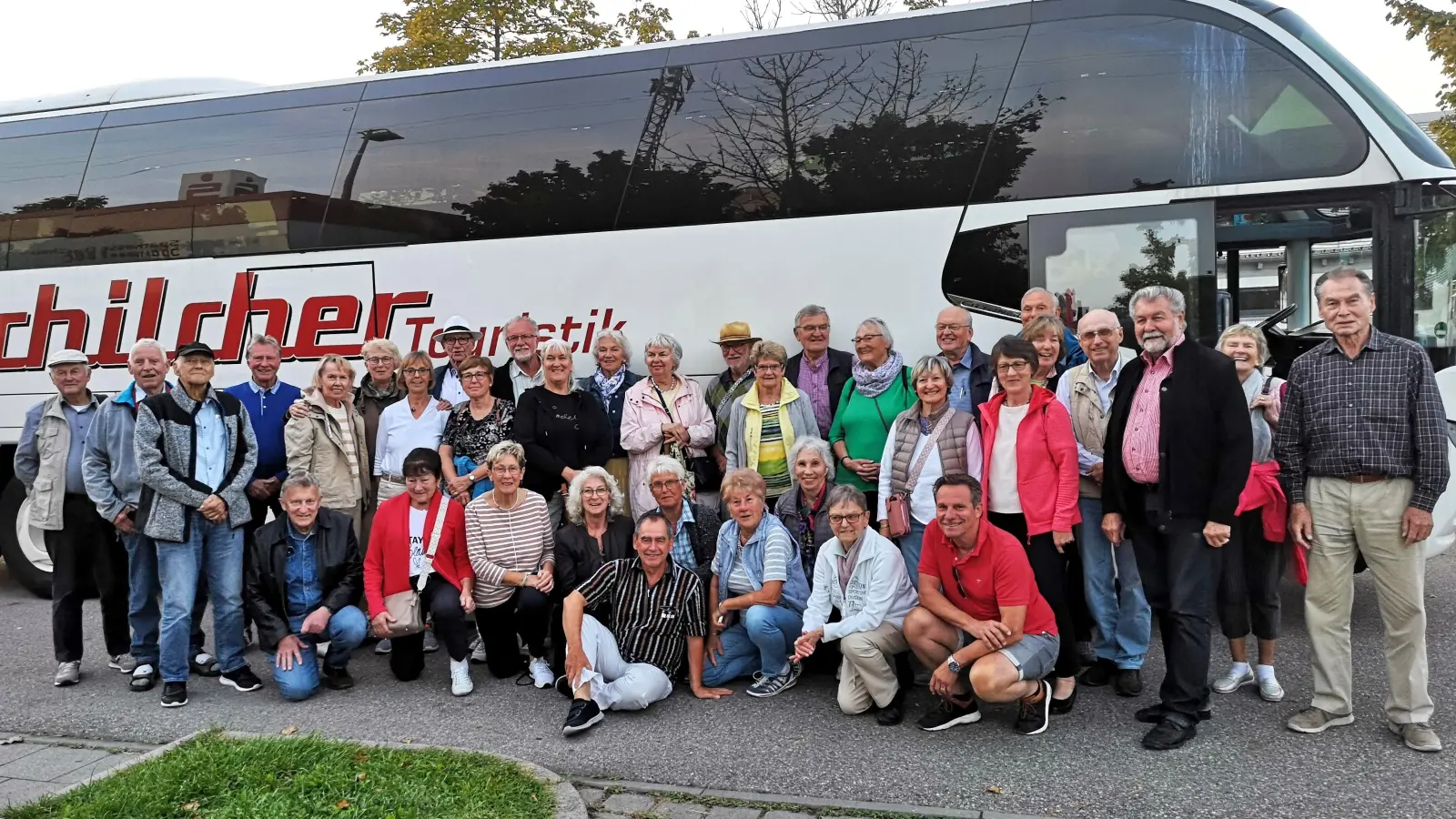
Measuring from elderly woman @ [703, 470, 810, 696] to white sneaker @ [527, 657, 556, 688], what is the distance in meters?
0.85

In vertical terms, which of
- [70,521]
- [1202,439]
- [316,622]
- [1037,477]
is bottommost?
[316,622]

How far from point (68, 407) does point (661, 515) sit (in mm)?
3602

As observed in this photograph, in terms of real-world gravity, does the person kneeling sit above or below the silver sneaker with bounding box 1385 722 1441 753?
above

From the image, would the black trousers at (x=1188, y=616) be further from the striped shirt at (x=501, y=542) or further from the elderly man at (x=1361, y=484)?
the striped shirt at (x=501, y=542)

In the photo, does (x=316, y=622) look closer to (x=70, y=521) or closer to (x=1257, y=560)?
(x=70, y=521)

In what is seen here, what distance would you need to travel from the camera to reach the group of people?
4.42m

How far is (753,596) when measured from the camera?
5254 millimetres

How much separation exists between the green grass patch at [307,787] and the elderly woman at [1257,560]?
3.32 metres

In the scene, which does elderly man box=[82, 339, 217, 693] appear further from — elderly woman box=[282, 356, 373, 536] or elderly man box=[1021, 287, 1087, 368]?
elderly man box=[1021, 287, 1087, 368]

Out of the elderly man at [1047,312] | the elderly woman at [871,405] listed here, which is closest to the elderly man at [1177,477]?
the elderly man at [1047,312]

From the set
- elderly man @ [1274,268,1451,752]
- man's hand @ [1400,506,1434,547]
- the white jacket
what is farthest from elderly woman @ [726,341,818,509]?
man's hand @ [1400,506,1434,547]

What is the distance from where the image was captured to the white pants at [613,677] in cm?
495

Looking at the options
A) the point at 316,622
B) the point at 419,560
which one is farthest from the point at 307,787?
the point at 419,560

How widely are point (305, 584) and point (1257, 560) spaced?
4.91 m
